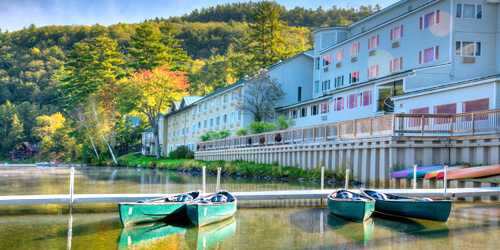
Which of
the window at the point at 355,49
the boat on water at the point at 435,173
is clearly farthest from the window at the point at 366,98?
the boat on water at the point at 435,173

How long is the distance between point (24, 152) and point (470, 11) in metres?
108

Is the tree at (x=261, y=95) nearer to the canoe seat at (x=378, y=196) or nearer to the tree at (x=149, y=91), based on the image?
the tree at (x=149, y=91)

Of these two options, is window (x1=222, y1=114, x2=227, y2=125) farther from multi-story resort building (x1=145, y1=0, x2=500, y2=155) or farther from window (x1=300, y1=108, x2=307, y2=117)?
window (x1=300, y1=108, x2=307, y2=117)

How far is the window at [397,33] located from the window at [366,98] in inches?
236

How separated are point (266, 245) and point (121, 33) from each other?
155149 millimetres

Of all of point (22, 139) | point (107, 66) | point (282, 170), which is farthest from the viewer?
point (22, 139)

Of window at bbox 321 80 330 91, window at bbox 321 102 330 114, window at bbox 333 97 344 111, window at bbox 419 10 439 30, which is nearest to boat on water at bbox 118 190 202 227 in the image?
window at bbox 419 10 439 30

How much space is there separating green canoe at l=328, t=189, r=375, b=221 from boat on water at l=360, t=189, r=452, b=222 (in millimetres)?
660

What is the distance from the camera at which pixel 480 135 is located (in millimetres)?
22781

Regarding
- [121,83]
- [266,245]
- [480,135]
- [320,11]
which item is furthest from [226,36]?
[266,245]

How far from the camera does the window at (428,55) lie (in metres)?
35.7

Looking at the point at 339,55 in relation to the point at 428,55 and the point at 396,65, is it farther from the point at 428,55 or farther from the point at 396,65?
the point at 428,55

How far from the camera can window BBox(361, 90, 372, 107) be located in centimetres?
3847

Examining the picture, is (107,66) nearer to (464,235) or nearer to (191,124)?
(191,124)
